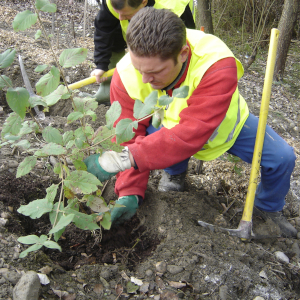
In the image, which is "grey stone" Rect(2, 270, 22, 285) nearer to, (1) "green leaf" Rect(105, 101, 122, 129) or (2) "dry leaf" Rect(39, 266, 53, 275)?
(2) "dry leaf" Rect(39, 266, 53, 275)

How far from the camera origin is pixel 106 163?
5.25ft

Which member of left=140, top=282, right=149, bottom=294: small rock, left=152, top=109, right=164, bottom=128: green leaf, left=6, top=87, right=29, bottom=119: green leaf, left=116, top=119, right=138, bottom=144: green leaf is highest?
left=6, top=87, right=29, bottom=119: green leaf

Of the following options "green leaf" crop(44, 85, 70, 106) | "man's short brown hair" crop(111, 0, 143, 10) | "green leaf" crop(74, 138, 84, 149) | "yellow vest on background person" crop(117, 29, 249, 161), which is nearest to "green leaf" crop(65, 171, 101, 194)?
"green leaf" crop(74, 138, 84, 149)

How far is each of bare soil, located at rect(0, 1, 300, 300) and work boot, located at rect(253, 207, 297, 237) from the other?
0.21 ft

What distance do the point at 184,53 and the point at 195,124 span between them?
1.39ft

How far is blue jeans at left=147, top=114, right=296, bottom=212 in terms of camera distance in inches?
79.6

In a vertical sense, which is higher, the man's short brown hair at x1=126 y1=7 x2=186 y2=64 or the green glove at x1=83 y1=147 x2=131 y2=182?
the man's short brown hair at x1=126 y1=7 x2=186 y2=64

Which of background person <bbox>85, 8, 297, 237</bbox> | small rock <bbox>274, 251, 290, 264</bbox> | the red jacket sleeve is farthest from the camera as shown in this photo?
small rock <bbox>274, 251, 290, 264</bbox>

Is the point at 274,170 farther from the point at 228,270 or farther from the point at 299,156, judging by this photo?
the point at 299,156

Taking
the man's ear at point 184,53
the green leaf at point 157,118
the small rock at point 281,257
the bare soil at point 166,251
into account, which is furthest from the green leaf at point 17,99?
the small rock at point 281,257

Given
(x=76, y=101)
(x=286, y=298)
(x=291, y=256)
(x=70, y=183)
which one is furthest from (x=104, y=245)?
(x=291, y=256)

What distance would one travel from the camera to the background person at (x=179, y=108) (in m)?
1.50

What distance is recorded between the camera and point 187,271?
1502 millimetres

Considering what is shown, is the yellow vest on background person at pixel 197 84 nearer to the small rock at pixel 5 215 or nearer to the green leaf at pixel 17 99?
the green leaf at pixel 17 99
